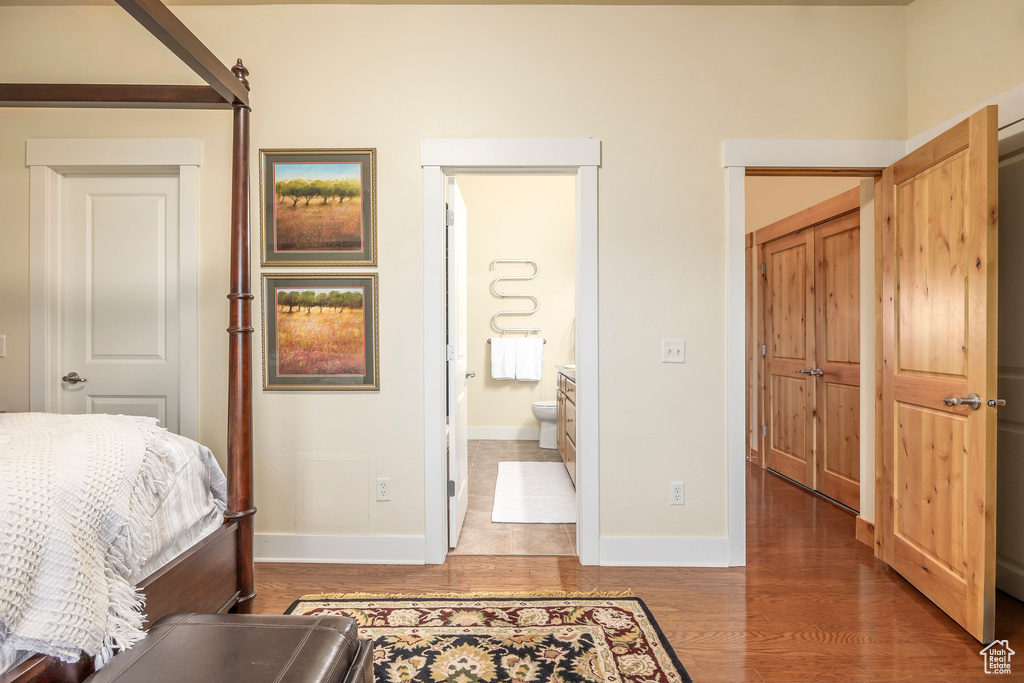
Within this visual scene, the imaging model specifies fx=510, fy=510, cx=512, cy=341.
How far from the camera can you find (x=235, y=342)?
5.61 ft

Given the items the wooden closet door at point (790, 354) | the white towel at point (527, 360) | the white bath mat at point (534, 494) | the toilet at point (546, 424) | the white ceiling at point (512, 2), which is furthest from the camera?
the white towel at point (527, 360)

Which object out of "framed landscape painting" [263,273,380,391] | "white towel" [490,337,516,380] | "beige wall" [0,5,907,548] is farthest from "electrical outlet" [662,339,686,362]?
"white towel" [490,337,516,380]

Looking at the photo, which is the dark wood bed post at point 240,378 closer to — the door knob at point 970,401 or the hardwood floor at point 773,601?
the hardwood floor at point 773,601

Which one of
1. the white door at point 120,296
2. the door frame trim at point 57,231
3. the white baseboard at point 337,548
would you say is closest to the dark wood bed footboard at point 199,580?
the white baseboard at point 337,548

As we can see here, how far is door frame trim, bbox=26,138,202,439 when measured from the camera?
2451 mm

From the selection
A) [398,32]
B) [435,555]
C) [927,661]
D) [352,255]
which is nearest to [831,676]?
[927,661]

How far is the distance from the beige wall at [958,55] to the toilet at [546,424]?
3.26 metres

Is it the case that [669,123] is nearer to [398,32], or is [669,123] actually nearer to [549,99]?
[549,99]

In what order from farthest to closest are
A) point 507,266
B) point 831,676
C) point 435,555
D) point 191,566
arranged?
point 507,266, point 435,555, point 831,676, point 191,566

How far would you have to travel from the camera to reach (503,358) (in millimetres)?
5168

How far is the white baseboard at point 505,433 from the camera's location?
5.31 metres

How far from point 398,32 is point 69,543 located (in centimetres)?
240

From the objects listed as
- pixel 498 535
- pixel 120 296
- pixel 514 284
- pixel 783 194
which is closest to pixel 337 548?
pixel 498 535

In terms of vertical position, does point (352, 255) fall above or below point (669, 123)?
below
